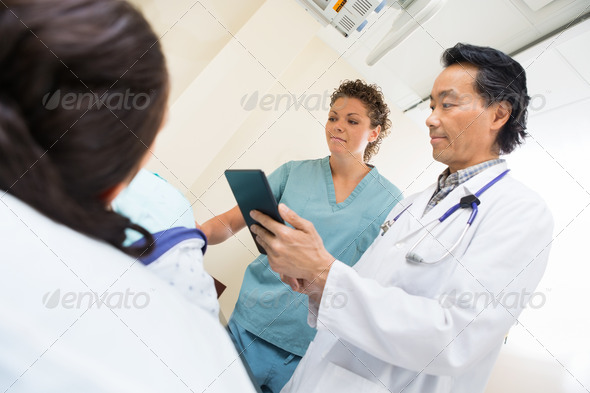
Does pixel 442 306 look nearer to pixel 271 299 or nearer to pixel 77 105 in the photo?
pixel 271 299

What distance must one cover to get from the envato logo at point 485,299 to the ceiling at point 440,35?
38.4 inches

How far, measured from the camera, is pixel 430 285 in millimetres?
670

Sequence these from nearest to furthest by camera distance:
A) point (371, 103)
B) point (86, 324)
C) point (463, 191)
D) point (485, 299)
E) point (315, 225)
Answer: point (86, 324) → point (485, 299) → point (463, 191) → point (315, 225) → point (371, 103)

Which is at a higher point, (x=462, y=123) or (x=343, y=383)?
(x=462, y=123)

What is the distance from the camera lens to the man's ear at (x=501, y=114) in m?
0.90

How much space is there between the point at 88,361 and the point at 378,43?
152cm

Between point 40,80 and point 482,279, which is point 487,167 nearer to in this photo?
point 482,279

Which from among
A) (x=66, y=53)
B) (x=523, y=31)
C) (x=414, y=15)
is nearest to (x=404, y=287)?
(x=66, y=53)

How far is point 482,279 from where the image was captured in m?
0.57

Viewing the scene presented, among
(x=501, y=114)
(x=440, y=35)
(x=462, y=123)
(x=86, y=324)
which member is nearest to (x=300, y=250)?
(x=86, y=324)

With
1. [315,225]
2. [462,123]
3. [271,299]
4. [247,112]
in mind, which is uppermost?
[462,123]

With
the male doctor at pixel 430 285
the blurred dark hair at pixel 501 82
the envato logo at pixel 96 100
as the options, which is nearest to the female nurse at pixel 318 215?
the male doctor at pixel 430 285

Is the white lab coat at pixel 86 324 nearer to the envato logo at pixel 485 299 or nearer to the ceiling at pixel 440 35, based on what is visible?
the envato logo at pixel 485 299

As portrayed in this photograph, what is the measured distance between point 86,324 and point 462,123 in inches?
39.5
